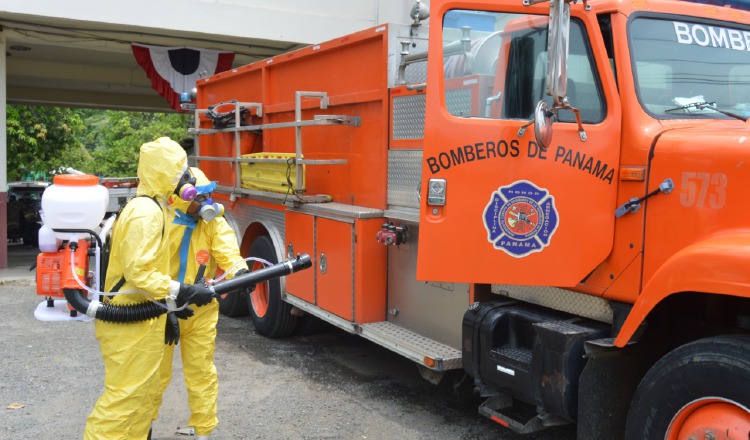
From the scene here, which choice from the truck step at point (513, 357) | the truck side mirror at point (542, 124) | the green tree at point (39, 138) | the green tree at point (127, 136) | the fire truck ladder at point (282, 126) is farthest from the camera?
the green tree at point (127, 136)

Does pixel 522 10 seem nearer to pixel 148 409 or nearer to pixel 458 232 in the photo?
pixel 458 232

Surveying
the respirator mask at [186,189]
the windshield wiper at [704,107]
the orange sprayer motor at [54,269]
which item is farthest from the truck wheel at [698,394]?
the orange sprayer motor at [54,269]

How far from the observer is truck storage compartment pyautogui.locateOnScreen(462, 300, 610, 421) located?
11.9 feet

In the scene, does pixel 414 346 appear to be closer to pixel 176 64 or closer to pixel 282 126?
pixel 282 126

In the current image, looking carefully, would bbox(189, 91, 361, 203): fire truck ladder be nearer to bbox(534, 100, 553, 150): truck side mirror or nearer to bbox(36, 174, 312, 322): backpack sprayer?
bbox(36, 174, 312, 322): backpack sprayer

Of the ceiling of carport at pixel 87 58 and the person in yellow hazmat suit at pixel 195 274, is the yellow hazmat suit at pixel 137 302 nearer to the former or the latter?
the person in yellow hazmat suit at pixel 195 274

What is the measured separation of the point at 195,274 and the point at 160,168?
671mm

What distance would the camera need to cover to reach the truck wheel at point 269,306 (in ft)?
22.7

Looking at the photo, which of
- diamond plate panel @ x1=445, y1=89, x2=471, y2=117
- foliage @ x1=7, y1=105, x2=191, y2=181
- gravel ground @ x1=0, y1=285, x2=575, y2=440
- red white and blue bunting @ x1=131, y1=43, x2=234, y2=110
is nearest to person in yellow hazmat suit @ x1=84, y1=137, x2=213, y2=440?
gravel ground @ x1=0, y1=285, x2=575, y2=440

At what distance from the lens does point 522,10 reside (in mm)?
3680

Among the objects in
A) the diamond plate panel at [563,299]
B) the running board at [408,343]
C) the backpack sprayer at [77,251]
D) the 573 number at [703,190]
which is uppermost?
the 573 number at [703,190]

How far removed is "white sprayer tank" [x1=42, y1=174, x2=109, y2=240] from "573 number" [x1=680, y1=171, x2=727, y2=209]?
3009mm

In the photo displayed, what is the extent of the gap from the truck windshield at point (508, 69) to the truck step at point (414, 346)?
5.07ft

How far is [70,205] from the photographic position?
4070 millimetres
